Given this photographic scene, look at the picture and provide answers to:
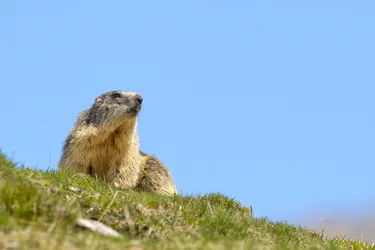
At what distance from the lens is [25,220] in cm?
701

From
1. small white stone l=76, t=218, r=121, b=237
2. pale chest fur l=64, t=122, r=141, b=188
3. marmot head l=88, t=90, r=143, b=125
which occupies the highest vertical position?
marmot head l=88, t=90, r=143, b=125

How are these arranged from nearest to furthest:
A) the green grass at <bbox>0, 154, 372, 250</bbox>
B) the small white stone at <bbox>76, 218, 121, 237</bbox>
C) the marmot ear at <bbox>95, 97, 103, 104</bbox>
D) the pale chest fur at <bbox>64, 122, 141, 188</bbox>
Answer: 1. the green grass at <bbox>0, 154, 372, 250</bbox>
2. the small white stone at <bbox>76, 218, 121, 237</bbox>
3. the pale chest fur at <bbox>64, 122, 141, 188</bbox>
4. the marmot ear at <bbox>95, 97, 103, 104</bbox>

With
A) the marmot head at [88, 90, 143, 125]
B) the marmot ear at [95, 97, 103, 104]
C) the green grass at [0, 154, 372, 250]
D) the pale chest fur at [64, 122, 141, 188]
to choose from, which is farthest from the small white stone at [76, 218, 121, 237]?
the marmot ear at [95, 97, 103, 104]

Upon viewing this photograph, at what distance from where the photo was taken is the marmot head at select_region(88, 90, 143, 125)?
15625 millimetres

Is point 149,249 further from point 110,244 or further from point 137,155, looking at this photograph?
point 137,155

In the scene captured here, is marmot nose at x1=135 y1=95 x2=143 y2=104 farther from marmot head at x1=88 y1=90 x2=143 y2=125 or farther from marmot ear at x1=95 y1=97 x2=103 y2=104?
marmot ear at x1=95 y1=97 x2=103 y2=104

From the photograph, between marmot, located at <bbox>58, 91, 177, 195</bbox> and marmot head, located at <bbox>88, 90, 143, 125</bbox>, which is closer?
marmot, located at <bbox>58, 91, 177, 195</bbox>

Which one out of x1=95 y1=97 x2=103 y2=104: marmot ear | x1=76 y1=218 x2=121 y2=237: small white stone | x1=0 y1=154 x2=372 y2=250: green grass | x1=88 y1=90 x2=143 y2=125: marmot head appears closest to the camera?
x1=0 y1=154 x2=372 y2=250: green grass

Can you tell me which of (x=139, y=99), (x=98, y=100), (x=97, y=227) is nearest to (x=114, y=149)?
(x=139, y=99)

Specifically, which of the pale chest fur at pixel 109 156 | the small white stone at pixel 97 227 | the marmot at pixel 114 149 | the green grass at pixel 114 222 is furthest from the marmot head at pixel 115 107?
the small white stone at pixel 97 227

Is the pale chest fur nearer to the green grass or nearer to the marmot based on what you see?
the marmot

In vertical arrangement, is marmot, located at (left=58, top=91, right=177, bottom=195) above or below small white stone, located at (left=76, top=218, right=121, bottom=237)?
above

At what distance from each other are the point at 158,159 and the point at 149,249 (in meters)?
10.4

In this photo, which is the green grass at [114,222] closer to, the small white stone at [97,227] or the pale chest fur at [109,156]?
the small white stone at [97,227]
